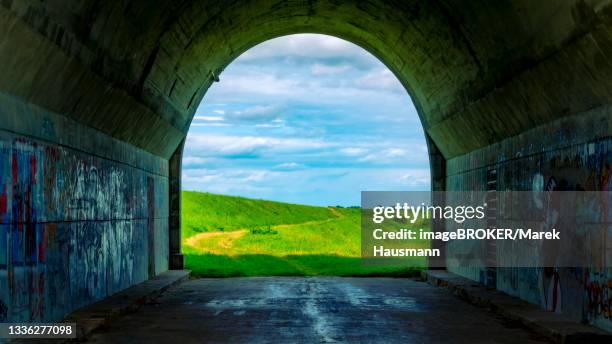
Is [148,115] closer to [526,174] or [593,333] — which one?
[526,174]

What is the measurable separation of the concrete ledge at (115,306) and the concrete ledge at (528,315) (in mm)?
6287

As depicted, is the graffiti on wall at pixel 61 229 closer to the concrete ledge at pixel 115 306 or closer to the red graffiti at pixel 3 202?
the red graffiti at pixel 3 202

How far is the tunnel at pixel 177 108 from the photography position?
37.0ft

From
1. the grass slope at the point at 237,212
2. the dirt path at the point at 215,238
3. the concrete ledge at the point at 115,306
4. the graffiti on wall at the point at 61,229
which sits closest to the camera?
the graffiti on wall at the point at 61,229

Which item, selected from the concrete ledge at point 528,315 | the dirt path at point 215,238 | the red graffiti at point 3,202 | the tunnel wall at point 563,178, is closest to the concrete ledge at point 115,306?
the red graffiti at point 3,202

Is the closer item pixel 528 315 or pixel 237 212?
pixel 528 315

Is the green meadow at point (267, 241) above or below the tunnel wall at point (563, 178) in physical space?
below

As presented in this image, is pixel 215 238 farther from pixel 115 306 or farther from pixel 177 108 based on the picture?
pixel 115 306

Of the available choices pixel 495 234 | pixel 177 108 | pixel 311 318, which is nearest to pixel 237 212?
pixel 177 108

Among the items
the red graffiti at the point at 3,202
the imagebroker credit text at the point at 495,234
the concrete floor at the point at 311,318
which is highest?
the red graffiti at the point at 3,202

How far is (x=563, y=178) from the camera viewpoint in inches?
549

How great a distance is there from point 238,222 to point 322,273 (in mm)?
37400

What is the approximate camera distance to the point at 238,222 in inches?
2522

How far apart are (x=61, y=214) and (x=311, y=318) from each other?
4.20 m
